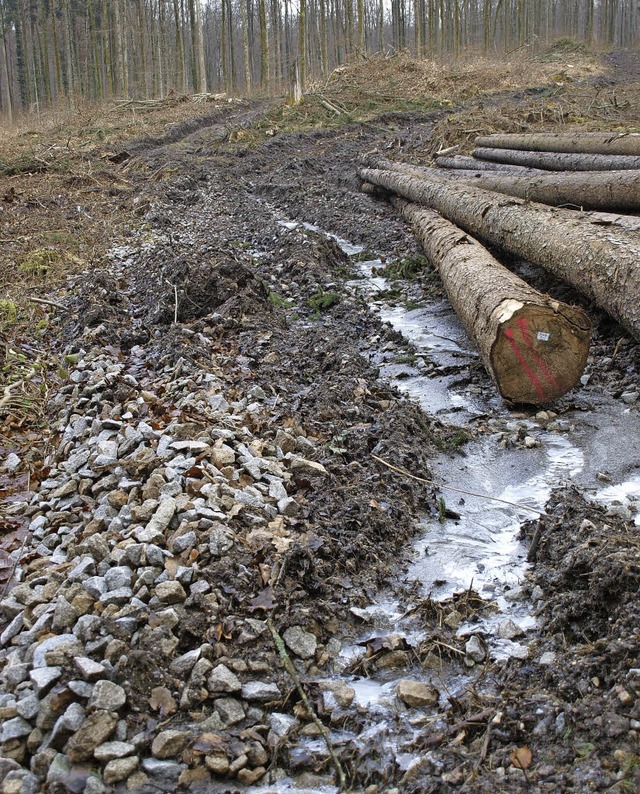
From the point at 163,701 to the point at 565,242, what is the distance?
5.42m

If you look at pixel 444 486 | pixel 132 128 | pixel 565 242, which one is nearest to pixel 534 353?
pixel 444 486

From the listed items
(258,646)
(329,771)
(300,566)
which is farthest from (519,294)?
(329,771)

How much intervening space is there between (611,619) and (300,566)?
4.52 feet

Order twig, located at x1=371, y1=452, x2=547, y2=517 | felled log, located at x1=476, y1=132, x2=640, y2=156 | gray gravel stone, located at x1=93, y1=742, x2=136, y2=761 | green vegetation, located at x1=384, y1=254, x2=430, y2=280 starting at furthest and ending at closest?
felled log, located at x1=476, y1=132, x2=640, y2=156
green vegetation, located at x1=384, y1=254, x2=430, y2=280
twig, located at x1=371, y1=452, x2=547, y2=517
gray gravel stone, located at x1=93, y1=742, x2=136, y2=761

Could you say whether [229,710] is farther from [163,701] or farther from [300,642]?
[300,642]

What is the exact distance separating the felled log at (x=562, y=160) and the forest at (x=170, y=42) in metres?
16.2

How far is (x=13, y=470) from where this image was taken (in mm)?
4352

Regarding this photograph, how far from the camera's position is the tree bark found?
11.5 meters

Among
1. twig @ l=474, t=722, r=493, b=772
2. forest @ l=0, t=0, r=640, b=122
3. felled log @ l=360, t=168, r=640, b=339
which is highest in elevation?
forest @ l=0, t=0, r=640, b=122

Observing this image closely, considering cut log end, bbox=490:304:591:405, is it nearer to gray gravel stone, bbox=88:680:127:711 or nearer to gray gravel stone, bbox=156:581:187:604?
gray gravel stone, bbox=156:581:187:604

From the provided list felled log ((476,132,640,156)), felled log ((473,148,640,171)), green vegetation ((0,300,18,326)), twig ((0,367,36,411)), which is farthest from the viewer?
felled log ((476,132,640,156))

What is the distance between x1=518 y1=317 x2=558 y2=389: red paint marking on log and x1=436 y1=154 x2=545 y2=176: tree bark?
6.77 metres

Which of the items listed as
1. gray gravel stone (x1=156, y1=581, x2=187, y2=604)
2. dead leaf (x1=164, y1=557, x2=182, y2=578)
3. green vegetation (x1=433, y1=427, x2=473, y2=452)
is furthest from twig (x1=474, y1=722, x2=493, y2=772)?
green vegetation (x1=433, y1=427, x2=473, y2=452)

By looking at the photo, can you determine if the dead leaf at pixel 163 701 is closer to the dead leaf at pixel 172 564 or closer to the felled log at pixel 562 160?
the dead leaf at pixel 172 564
